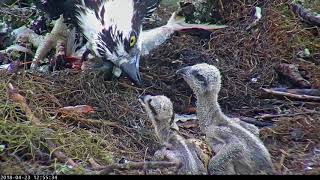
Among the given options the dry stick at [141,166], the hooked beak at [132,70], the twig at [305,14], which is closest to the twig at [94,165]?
the dry stick at [141,166]

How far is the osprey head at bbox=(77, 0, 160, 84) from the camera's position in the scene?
5.59m

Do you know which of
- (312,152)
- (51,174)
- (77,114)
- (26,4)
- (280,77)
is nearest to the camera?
(51,174)

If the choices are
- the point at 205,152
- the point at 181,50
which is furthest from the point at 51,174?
the point at 181,50

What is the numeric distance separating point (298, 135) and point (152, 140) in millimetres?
1035

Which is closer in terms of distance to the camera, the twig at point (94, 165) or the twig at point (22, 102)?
the twig at point (94, 165)

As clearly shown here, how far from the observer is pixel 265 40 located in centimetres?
643

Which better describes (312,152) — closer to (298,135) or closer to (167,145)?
(298,135)

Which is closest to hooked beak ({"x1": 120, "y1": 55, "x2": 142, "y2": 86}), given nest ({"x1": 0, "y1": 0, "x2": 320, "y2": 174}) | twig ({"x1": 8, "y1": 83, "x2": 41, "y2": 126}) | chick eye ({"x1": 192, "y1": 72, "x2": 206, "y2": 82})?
nest ({"x1": 0, "y1": 0, "x2": 320, "y2": 174})

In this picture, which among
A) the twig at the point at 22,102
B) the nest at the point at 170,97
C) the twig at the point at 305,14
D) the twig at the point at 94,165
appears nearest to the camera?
the twig at the point at 94,165

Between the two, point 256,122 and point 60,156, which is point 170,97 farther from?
point 60,156

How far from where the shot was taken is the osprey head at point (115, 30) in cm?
559

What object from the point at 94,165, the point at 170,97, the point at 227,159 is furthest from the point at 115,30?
the point at 227,159

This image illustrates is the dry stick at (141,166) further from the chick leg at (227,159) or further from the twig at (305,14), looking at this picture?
the twig at (305,14)

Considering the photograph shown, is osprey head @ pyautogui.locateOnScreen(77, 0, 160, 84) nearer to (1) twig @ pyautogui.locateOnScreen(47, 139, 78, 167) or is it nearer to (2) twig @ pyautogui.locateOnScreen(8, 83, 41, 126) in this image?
(2) twig @ pyautogui.locateOnScreen(8, 83, 41, 126)
